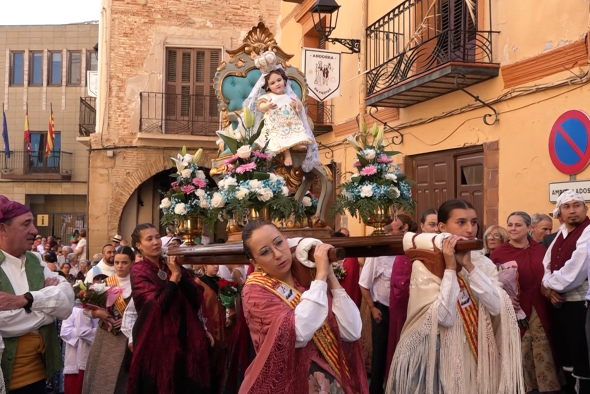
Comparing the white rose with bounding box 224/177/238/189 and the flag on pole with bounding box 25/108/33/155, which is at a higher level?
the flag on pole with bounding box 25/108/33/155

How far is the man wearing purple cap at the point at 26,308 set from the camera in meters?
3.45

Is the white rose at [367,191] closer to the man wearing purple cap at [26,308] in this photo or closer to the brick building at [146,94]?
the man wearing purple cap at [26,308]

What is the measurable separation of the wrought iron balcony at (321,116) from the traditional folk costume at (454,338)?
9819mm

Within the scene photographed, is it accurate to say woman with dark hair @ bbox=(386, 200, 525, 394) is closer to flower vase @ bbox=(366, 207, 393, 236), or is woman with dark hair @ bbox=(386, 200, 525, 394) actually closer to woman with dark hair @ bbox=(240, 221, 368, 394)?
woman with dark hair @ bbox=(240, 221, 368, 394)

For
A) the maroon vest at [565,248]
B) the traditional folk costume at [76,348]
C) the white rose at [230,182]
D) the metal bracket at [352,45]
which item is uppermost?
the metal bracket at [352,45]

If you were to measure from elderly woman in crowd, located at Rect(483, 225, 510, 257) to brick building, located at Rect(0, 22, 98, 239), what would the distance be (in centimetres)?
2160

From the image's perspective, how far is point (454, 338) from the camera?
11.0 ft

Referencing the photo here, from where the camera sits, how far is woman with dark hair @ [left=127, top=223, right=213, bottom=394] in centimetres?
459

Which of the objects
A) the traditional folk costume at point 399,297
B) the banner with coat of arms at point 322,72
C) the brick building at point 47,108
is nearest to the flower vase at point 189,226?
the traditional folk costume at point 399,297

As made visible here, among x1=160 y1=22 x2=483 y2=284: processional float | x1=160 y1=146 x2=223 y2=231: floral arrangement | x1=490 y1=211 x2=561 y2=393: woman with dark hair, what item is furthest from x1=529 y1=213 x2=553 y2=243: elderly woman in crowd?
x1=160 y1=146 x2=223 y2=231: floral arrangement

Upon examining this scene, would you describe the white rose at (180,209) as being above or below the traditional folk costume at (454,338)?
above

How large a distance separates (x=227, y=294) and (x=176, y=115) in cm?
1184

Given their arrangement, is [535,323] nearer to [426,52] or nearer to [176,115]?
[426,52]

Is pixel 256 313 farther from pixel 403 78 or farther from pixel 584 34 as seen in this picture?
pixel 403 78
